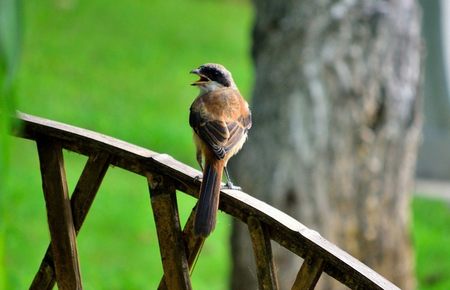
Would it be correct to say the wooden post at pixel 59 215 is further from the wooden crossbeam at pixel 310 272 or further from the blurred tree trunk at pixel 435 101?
the blurred tree trunk at pixel 435 101

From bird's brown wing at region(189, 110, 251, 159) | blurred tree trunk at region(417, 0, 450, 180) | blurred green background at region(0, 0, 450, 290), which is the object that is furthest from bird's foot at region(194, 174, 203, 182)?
blurred tree trunk at region(417, 0, 450, 180)

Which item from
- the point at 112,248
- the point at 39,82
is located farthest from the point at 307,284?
the point at 39,82

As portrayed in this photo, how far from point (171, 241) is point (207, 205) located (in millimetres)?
187

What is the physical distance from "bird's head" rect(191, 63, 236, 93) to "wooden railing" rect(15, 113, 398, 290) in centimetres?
146

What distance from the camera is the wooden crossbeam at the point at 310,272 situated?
256cm

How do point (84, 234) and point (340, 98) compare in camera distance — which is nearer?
point (340, 98)

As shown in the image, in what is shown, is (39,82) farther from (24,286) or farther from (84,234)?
(24,286)

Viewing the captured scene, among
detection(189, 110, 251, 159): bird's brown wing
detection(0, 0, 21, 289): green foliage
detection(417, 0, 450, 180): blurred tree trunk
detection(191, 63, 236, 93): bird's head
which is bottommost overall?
detection(0, 0, 21, 289): green foliage

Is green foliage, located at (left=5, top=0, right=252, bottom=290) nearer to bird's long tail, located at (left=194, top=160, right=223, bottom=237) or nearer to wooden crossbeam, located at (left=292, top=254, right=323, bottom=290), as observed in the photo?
bird's long tail, located at (left=194, top=160, right=223, bottom=237)

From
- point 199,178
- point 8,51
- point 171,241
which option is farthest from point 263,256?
point 8,51

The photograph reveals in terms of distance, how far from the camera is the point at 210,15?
19922 mm

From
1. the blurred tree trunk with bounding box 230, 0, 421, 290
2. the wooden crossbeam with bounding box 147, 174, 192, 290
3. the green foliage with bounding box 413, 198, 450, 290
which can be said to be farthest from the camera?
the green foliage with bounding box 413, 198, 450, 290

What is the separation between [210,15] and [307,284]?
17.6 m

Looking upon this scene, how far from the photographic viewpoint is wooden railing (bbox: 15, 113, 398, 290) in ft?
8.37
